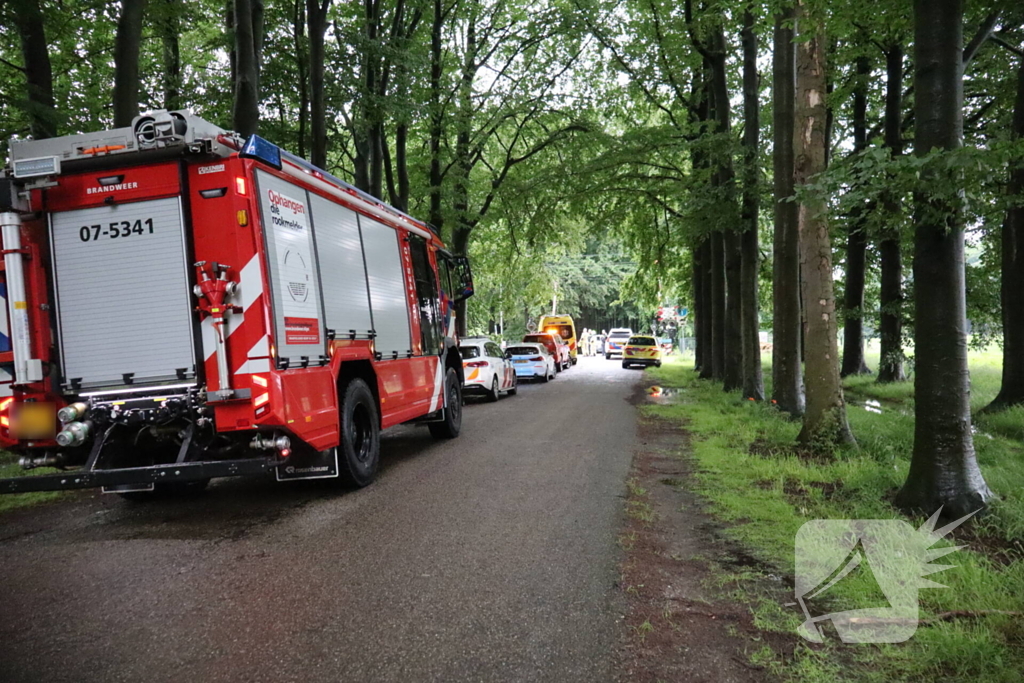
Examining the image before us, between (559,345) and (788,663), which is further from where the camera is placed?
(559,345)

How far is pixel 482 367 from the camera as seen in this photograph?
17359 millimetres

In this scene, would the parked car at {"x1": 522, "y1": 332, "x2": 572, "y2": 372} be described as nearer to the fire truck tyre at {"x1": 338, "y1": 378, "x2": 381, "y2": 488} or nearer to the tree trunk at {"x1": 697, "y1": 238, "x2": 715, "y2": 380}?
the tree trunk at {"x1": 697, "y1": 238, "x2": 715, "y2": 380}

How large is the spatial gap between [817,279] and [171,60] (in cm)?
1465

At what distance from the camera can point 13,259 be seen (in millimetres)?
5699

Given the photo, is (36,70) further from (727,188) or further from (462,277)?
(727,188)

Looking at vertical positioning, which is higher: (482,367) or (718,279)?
(718,279)


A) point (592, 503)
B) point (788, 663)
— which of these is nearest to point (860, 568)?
point (788, 663)

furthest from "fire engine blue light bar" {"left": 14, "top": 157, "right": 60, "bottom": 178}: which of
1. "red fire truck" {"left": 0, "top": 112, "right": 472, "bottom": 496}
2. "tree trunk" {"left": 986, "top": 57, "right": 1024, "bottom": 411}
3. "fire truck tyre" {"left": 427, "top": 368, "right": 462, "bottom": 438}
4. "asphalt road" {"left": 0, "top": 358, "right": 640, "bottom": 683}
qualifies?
"tree trunk" {"left": 986, "top": 57, "right": 1024, "bottom": 411}

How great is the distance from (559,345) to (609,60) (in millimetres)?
16747

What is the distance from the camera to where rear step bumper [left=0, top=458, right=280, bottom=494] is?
5289mm

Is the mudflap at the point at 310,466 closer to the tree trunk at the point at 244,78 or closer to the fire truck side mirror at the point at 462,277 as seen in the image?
the fire truck side mirror at the point at 462,277

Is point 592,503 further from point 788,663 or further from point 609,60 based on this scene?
point 609,60

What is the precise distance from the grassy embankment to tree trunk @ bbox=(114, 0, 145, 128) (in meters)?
9.09

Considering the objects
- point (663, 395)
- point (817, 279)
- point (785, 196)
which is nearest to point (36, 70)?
point (785, 196)
